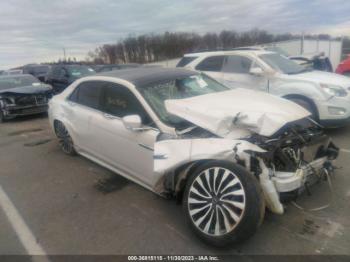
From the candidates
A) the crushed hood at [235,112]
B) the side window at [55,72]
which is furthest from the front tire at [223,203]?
the side window at [55,72]

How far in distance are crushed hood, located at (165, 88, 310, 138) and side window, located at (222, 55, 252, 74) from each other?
3.14 m

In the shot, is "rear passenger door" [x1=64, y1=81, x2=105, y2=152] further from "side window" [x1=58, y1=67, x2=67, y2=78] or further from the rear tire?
"side window" [x1=58, y1=67, x2=67, y2=78]

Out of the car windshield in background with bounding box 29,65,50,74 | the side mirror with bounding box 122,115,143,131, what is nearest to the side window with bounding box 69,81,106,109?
the side mirror with bounding box 122,115,143,131

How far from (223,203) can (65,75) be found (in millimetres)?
12672

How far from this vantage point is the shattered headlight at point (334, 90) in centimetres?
580

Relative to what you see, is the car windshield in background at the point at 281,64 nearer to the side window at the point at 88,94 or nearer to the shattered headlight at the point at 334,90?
the shattered headlight at the point at 334,90

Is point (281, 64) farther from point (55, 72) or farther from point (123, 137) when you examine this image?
point (55, 72)

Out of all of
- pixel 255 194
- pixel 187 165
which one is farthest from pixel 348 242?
pixel 187 165

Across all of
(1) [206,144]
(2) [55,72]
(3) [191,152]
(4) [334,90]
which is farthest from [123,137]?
(2) [55,72]

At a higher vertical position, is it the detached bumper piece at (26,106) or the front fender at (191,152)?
the front fender at (191,152)

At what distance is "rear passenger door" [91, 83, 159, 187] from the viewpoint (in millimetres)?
3568

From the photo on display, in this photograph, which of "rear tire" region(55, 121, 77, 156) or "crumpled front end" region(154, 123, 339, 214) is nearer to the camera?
"crumpled front end" region(154, 123, 339, 214)

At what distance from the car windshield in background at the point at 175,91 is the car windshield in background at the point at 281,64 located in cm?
261

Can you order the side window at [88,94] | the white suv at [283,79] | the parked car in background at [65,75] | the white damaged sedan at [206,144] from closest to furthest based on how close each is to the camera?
the white damaged sedan at [206,144] < the side window at [88,94] < the white suv at [283,79] < the parked car in background at [65,75]
